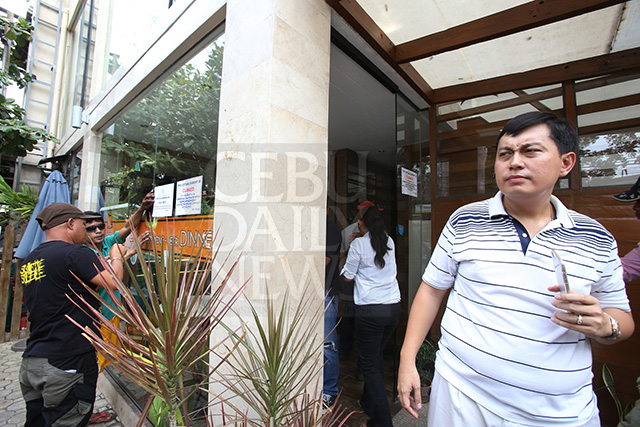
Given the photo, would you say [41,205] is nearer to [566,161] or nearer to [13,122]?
[13,122]

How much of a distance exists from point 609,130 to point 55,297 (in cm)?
458

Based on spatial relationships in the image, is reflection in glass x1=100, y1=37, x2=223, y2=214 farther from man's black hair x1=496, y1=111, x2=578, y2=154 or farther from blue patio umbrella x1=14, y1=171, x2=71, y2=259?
man's black hair x1=496, y1=111, x2=578, y2=154

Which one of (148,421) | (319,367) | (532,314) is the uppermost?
(532,314)

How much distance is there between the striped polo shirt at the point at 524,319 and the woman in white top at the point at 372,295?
1273mm

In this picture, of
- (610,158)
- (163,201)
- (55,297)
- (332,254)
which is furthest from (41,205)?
(610,158)

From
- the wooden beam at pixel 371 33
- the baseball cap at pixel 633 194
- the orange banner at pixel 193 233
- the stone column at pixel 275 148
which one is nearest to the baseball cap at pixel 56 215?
the orange banner at pixel 193 233

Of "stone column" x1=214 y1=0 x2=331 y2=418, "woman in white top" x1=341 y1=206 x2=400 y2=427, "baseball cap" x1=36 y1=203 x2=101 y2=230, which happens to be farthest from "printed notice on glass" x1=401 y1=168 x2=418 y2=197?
"baseball cap" x1=36 y1=203 x2=101 y2=230

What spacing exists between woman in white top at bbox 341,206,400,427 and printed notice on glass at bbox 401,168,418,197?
793 mm

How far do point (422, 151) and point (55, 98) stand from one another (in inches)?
408

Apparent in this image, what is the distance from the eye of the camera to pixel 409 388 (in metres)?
1.23

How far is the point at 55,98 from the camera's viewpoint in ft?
27.1

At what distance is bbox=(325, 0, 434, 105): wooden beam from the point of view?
205 centimetres

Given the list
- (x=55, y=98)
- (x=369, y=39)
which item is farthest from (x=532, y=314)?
(x=55, y=98)

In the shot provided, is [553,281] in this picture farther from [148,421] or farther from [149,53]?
[149,53]
